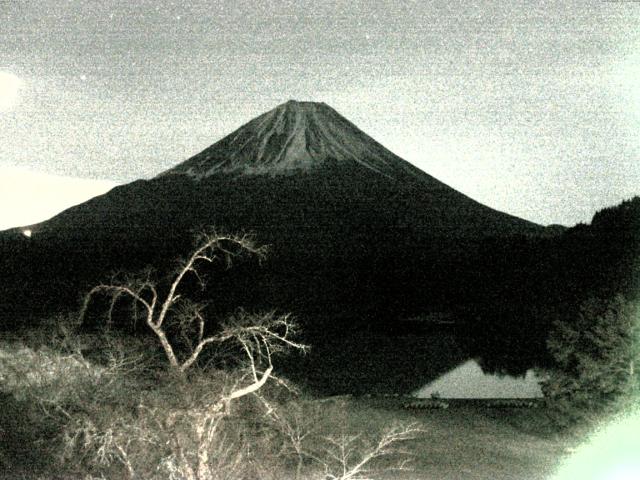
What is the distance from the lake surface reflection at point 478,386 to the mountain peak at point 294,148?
75.8 m

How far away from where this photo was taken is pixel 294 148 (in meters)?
102

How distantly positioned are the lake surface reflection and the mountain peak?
7579 cm

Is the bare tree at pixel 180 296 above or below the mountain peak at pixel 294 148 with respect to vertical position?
below

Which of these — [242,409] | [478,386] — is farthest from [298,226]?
[242,409]

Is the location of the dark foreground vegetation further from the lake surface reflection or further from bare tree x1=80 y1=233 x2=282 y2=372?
the lake surface reflection

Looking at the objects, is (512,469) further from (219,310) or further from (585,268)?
(219,310)

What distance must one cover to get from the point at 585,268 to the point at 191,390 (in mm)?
24276

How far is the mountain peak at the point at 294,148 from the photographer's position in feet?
329

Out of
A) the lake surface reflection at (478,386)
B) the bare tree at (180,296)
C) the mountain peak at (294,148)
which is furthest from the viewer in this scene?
the mountain peak at (294,148)

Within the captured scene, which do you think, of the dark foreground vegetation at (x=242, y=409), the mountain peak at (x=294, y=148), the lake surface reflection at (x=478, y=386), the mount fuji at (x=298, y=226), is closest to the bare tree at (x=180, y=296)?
the dark foreground vegetation at (x=242, y=409)

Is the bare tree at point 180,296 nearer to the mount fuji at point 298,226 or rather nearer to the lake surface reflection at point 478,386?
the lake surface reflection at point 478,386

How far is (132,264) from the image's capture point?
54.3 meters

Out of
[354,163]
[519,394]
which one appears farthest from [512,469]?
[354,163]

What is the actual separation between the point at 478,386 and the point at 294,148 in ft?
272
